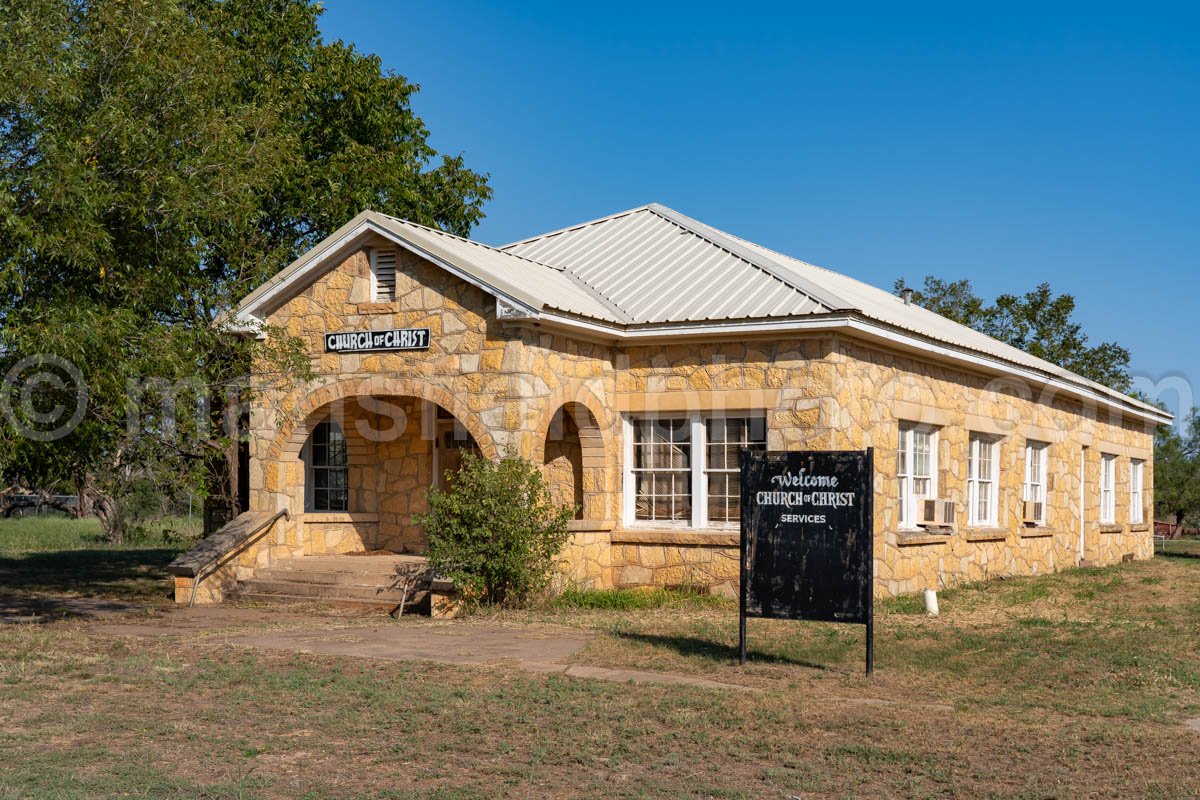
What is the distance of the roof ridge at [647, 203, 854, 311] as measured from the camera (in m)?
16.7

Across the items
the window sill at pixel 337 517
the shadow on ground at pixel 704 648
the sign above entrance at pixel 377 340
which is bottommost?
the shadow on ground at pixel 704 648

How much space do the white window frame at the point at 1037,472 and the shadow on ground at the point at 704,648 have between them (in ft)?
41.3

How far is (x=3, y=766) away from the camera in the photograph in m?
7.55

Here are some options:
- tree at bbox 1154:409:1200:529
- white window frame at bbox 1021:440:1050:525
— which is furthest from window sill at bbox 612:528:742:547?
tree at bbox 1154:409:1200:529

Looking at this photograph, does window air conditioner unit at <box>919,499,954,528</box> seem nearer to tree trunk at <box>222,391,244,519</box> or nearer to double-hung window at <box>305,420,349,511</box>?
double-hung window at <box>305,420,349,511</box>

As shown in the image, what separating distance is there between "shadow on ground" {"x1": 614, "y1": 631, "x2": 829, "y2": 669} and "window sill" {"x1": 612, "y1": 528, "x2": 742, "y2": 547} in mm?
3692

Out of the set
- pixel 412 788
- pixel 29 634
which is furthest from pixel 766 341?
pixel 412 788

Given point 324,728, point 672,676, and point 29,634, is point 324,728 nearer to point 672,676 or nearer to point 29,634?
point 672,676

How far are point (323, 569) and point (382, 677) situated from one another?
262 inches

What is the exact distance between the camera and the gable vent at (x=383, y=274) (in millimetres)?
16625

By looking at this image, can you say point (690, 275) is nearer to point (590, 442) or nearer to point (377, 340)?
point (590, 442)

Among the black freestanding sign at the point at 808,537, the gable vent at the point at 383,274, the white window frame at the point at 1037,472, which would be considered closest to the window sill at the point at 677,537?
the gable vent at the point at 383,274

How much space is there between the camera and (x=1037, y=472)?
2394 cm

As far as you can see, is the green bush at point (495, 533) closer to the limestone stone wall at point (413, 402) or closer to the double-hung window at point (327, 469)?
the limestone stone wall at point (413, 402)
